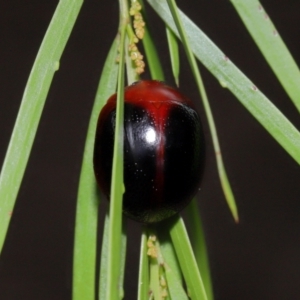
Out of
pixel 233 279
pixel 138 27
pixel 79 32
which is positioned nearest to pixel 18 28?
pixel 79 32

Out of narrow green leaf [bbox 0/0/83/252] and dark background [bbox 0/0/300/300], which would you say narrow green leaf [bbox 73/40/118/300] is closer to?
narrow green leaf [bbox 0/0/83/252]

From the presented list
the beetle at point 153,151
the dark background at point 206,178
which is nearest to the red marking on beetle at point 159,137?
the beetle at point 153,151

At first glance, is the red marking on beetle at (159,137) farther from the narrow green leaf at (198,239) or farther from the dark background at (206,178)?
the dark background at (206,178)

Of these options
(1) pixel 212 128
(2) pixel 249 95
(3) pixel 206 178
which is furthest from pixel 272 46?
(3) pixel 206 178

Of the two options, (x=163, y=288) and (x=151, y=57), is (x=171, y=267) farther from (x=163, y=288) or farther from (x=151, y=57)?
(x=151, y=57)

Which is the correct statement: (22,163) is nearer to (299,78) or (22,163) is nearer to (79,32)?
(299,78)

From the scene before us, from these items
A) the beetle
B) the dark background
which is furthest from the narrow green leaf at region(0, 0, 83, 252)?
the dark background
